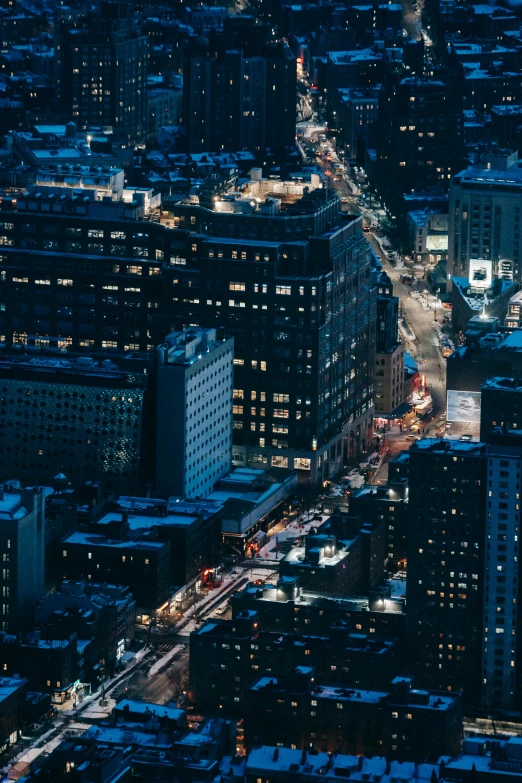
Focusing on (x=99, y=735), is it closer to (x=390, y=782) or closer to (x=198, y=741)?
(x=198, y=741)

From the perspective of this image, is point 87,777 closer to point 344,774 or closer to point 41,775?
point 41,775

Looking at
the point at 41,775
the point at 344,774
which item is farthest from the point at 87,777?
the point at 344,774

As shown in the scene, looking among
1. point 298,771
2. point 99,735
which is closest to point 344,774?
point 298,771

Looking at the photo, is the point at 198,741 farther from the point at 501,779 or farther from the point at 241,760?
the point at 501,779

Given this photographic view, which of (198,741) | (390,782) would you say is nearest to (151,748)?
(198,741)

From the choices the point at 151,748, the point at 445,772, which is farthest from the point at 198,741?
the point at 445,772
